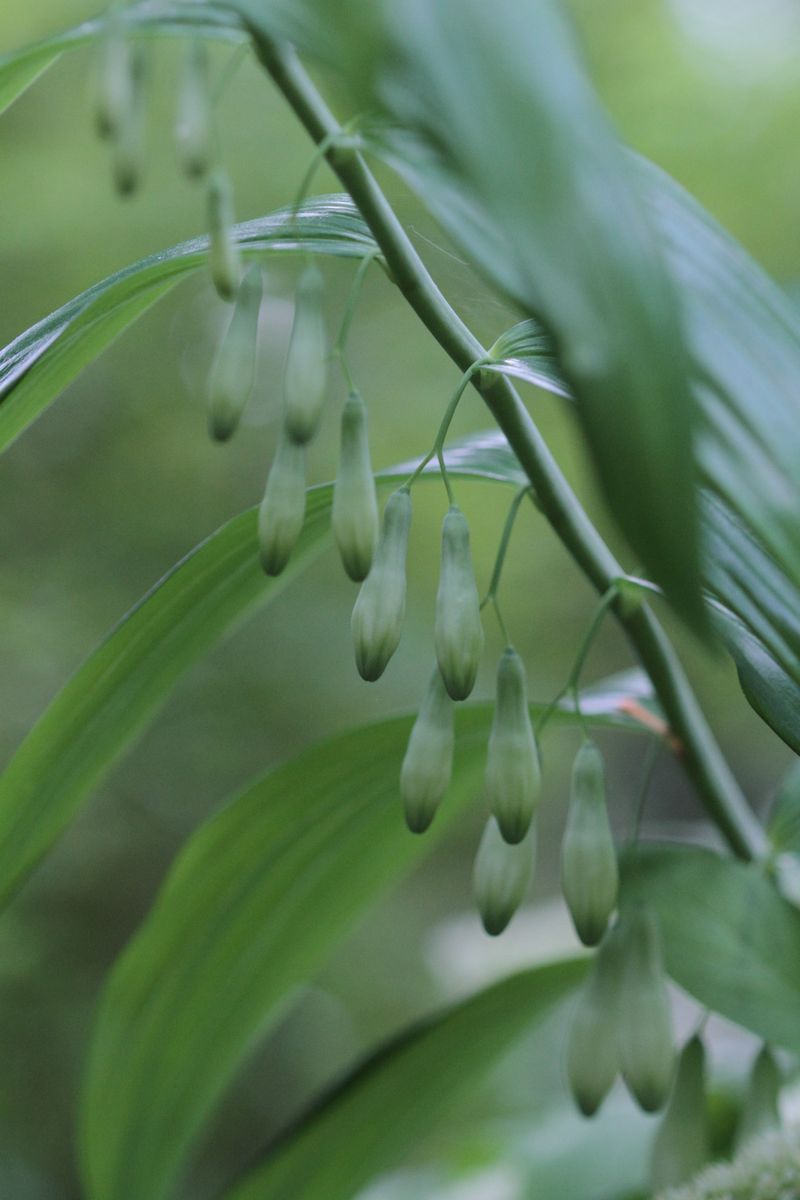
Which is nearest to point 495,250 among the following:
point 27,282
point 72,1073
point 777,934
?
point 777,934

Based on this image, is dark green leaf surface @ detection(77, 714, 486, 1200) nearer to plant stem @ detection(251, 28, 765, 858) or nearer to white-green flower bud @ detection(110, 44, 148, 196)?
plant stem @ detection(251, 28, 765, 858)

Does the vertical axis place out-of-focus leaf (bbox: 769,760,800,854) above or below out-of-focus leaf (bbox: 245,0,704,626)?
below

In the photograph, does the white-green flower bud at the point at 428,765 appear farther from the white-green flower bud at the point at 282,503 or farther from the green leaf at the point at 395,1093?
the green leaf at the point at 395,1093

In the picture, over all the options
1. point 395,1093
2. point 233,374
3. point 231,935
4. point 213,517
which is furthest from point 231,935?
point 213,517

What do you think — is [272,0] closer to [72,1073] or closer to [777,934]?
[777,934]

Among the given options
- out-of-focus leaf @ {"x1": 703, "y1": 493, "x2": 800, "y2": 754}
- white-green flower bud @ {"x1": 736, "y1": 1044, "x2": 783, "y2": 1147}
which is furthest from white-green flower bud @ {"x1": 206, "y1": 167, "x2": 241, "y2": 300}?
white-green flower bud @ {"x1": 736, "y1": 1044, "x2": 783, "y2": 1147}

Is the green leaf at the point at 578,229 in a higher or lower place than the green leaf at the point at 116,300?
lower

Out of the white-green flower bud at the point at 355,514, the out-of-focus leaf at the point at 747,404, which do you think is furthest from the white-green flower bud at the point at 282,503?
the out-of-focus leaf at the point at 747,404
